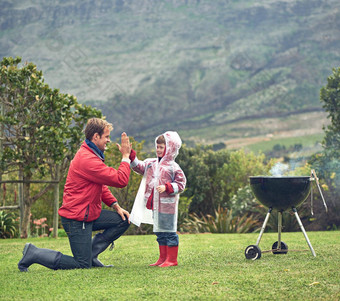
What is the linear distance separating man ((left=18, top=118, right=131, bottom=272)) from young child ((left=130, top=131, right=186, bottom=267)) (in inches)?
17.5

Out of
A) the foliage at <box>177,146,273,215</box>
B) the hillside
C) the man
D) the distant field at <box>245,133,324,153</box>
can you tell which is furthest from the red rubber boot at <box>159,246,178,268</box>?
the hillside

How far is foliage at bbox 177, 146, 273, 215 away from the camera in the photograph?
1541 centimetres

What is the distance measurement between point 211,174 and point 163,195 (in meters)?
11.1

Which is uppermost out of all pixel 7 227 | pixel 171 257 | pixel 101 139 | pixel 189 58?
pixel 189 58

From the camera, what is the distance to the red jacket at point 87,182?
16.7 ft

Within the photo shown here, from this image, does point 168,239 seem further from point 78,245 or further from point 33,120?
point 33,120

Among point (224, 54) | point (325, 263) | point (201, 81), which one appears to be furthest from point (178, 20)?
point (325, 263)

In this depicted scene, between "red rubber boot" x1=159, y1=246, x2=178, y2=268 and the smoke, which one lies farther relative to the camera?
the smoke

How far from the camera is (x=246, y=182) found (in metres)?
16.8

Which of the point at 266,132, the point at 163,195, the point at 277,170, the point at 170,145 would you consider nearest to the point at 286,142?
the point at 266,132

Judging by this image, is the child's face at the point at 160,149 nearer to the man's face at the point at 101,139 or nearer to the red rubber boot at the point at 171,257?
the man's face at the point at 101,139

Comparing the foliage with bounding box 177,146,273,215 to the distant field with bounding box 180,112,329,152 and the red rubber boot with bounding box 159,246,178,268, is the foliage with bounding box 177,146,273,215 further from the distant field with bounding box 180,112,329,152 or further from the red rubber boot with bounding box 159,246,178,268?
the distant field with bounding box 180,112,329,152

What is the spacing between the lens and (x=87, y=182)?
17.0 feet

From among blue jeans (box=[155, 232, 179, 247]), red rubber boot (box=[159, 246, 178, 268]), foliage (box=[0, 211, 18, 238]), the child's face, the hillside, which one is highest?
the hillside
